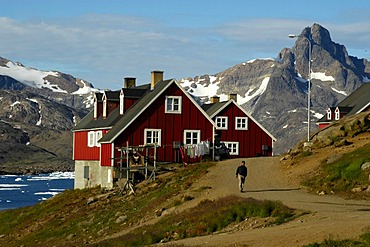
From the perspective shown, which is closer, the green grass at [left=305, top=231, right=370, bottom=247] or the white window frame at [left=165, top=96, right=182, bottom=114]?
the green grass at [left=305, top=231, right=370, bottom=247]

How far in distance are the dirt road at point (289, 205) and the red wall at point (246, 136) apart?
17.6m

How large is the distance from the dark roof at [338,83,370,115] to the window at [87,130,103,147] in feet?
93.8

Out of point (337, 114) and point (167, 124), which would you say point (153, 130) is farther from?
point (337, 114)

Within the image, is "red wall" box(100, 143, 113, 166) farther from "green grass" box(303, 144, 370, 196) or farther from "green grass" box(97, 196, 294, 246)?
"green grass" box(97, 196, 294, 246)

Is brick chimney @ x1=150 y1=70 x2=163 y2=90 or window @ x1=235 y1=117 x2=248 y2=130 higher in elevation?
brick chimney @ x1=150 y1=70 x2=163 y2=90

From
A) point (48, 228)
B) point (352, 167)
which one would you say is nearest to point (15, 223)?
point (48, 228)

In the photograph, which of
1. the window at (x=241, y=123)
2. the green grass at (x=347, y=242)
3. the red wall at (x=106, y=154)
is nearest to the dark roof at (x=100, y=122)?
the red wall at (x=106, y=154)

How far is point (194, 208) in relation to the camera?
41.7 metres

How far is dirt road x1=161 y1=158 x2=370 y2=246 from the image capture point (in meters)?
27.6

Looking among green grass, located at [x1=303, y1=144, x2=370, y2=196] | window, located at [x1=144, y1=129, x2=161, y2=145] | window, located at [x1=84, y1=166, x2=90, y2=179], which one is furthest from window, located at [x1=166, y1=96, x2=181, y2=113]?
green grass, located at [x1=303, y1=144, x2=370, y2=196]

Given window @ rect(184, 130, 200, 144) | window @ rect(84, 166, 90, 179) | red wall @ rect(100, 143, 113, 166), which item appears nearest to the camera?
red wall @ rect(100, 143, 113, 166)

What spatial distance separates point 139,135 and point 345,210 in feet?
104

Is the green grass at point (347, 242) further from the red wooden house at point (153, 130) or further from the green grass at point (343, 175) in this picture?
the red wooden house at point (153, 130)

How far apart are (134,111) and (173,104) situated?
335 centimetres
